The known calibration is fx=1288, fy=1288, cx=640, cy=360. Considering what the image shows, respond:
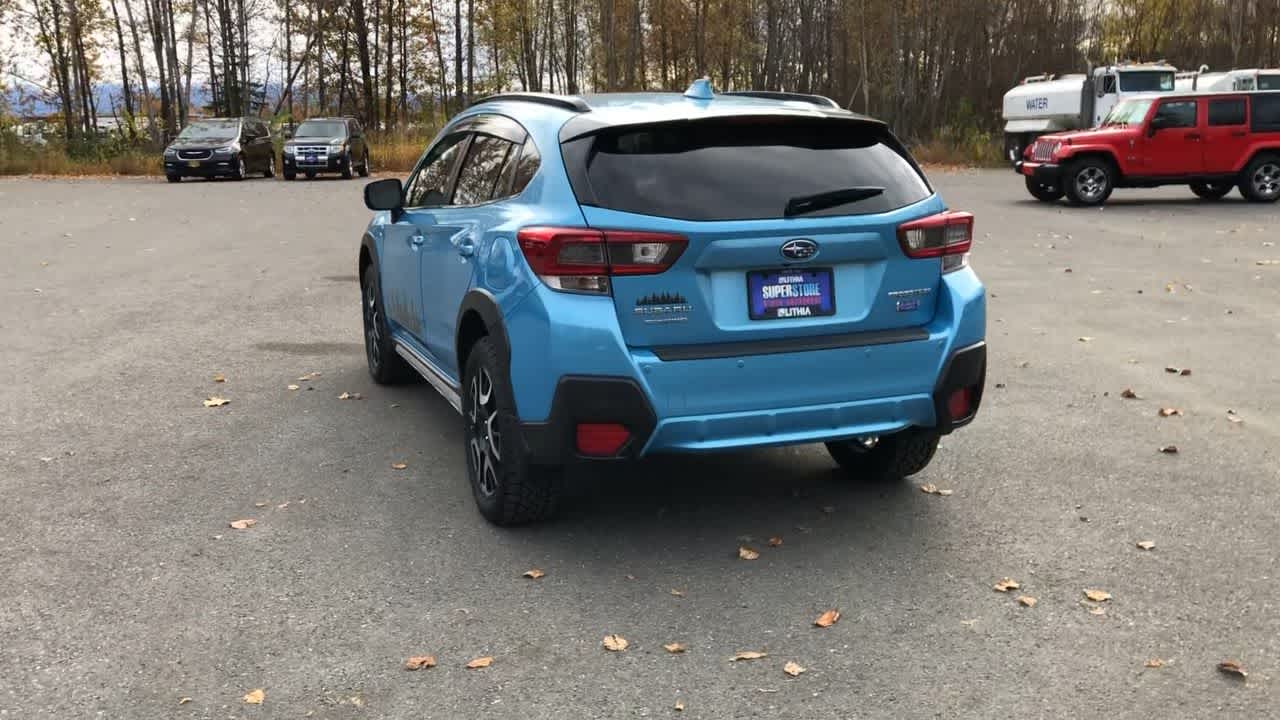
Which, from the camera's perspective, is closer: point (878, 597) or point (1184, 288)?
point (878, 597)

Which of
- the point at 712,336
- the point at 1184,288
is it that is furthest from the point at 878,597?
the point at 1184,288

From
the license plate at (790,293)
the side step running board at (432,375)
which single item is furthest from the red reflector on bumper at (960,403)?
the side step running board at (432,375)

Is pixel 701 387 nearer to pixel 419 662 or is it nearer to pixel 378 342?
pixel 419 662

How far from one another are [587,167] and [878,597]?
185 cm

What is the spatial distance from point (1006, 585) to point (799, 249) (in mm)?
1385

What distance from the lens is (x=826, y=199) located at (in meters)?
4.79

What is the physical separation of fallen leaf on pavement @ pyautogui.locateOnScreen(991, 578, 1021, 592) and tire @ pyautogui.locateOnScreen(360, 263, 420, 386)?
4001mm

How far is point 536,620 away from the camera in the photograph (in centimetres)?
420

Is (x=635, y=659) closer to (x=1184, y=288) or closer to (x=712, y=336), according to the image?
(x=712, y=336)

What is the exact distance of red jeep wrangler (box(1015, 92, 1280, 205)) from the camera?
2205 centimetres

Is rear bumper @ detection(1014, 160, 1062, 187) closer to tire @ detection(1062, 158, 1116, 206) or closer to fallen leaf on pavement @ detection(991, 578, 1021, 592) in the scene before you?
tire @ detection(1062, 158, 1116, 206)

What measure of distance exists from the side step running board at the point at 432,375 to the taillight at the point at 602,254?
121 cm

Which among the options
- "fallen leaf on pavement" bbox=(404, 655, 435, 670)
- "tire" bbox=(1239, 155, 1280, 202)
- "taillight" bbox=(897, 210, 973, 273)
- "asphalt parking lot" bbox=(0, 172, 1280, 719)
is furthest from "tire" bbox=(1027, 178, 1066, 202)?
"fallen leaf on pavement" bbox=(404, 655, 435, 670)

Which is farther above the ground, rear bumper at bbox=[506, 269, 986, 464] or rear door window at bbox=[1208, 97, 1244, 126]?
rear door window at bbox=[1208, 97, 1244, 126]
